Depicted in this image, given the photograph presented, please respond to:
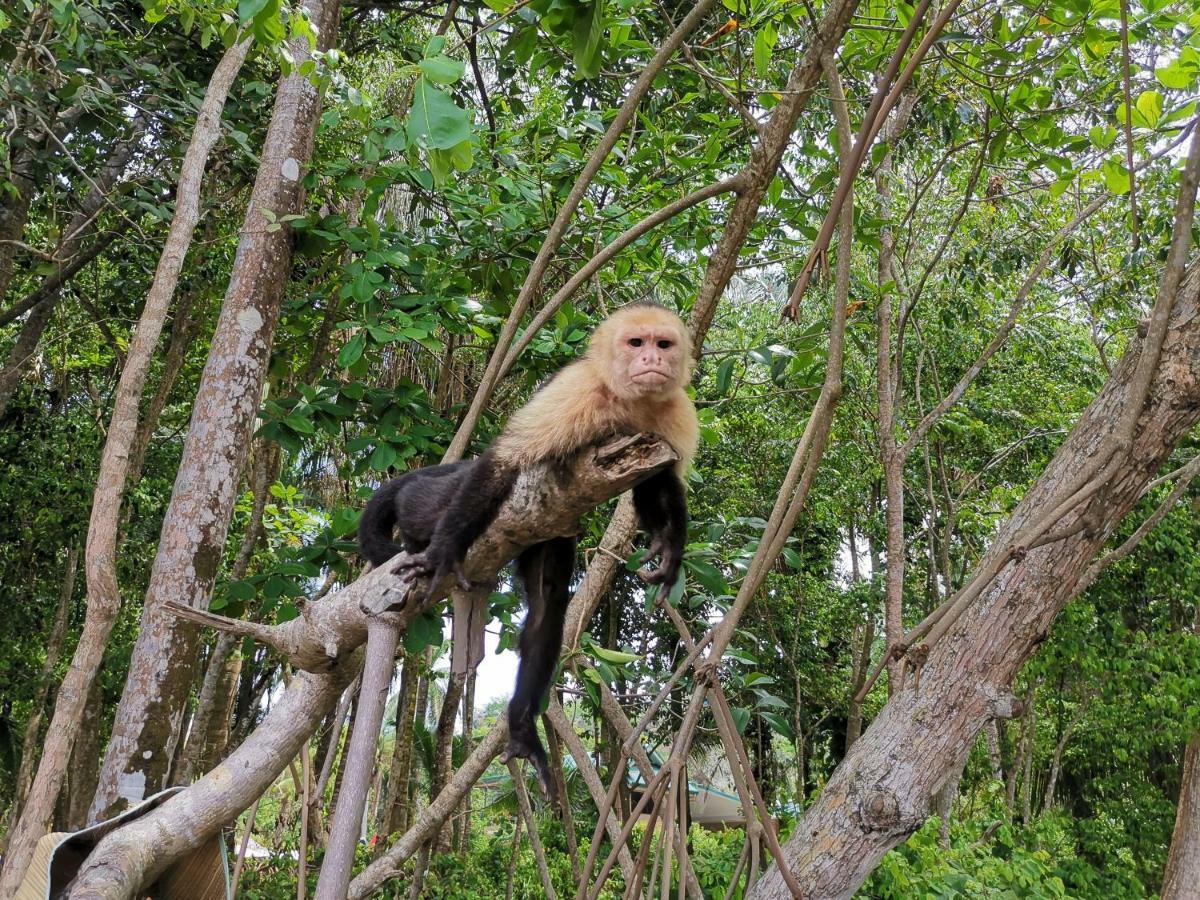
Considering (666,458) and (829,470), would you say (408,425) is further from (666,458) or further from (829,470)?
(829,470)

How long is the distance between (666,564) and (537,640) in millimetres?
742

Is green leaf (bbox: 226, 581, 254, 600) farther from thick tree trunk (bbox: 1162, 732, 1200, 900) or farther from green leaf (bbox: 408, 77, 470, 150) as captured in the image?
thick tree trunk (bbox: 1162, 732, 1200, 900)

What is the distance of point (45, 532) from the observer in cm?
860

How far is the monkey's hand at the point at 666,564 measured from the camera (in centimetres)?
269

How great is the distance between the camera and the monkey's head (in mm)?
2426

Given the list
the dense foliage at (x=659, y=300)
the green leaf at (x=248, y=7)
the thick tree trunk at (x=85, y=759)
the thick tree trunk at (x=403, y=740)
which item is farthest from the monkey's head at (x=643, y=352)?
the thick tree trunk at (x=85, y=759)

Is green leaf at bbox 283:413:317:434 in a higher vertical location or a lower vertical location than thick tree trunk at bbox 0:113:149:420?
lower

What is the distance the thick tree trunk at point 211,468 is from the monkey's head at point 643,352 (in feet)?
5.00

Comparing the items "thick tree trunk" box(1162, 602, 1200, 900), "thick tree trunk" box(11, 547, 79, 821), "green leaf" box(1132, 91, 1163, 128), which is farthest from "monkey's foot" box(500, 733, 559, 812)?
"thick tree trunk" box(11, 547, 79, 821)

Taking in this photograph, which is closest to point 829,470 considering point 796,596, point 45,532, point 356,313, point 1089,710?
point 796,596

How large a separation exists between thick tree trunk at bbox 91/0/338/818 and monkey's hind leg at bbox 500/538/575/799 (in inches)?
45.1

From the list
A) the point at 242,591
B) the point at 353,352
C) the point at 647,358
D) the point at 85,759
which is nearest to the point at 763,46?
the point at 647,358

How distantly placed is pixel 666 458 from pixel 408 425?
2.13m

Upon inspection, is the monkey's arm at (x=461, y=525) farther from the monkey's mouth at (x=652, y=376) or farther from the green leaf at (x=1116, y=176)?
the green leaf at (x=1116, y=176)
